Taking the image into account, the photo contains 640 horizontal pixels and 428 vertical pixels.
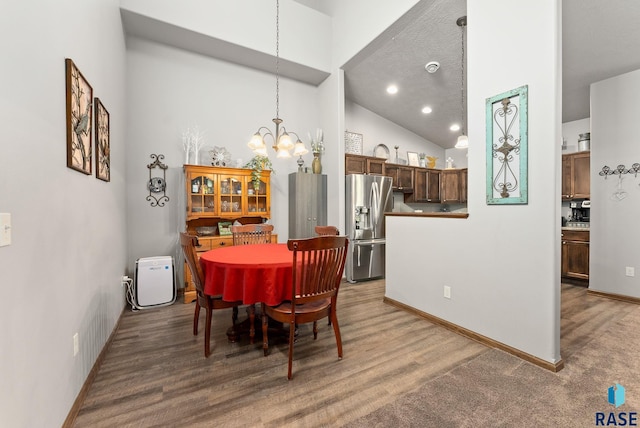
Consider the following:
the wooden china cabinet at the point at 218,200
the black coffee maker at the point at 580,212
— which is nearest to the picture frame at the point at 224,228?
the wooden china cabinet at the point at 218,200

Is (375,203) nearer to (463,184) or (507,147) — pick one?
(507,147)

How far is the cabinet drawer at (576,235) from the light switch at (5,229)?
238 inches

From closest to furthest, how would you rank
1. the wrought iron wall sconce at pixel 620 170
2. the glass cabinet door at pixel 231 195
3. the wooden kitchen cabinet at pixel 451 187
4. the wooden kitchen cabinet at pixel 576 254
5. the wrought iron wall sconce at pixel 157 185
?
1. the wrought iron wall sconce at pixel 620 170
2. the wrought iron wall sconce at pixel 157 185
3. the glass cabinet door at pixel 231 195
4. the wooden kitchen cabinet at pixel 576 254
5. the wooden kitchen cabinet at pixel 451 187

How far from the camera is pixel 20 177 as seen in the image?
111 cm

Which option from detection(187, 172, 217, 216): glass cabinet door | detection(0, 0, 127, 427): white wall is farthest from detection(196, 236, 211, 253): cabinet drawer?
detection(0, 0, 127, 427): white wall

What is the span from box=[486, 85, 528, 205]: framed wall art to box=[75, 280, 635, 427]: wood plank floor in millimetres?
1329

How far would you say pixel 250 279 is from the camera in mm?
2002

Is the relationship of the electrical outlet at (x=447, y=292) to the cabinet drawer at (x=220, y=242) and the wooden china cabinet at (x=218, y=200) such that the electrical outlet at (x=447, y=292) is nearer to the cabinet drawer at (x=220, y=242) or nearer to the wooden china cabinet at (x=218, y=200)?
the wooden china cabinet at (x=218, y=200)

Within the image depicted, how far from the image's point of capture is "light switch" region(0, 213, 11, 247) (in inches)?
37.8

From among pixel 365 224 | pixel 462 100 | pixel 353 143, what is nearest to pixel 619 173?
pixel 462 100

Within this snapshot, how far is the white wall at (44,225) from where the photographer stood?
103cm

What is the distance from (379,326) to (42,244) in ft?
8.54

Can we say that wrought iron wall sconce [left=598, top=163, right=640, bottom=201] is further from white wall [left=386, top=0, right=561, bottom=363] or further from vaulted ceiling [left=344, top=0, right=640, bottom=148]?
white wall [left=386, top=0, right=561, bottom=363]

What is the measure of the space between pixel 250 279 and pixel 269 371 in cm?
68
